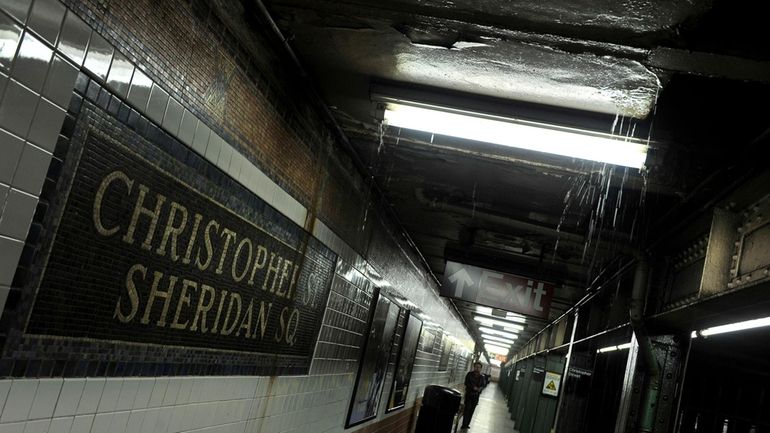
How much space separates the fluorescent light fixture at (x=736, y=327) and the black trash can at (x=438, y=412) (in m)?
6.16

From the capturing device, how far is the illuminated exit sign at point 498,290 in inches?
341

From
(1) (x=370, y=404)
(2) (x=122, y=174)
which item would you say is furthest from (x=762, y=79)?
(1) (x=370, y=404)

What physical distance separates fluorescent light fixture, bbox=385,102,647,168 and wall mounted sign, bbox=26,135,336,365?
4.72 ft

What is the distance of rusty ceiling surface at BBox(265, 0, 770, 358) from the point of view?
10.0ft

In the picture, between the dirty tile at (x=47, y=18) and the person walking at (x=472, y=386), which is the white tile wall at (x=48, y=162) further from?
the person walking at (x=472, y=386)

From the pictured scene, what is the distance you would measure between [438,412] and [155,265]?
8.30m

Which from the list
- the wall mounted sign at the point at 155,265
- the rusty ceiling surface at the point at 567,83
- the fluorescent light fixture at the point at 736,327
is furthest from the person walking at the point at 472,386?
the wall mounted sign at the point at 155,265

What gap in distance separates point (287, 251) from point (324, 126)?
1.31m

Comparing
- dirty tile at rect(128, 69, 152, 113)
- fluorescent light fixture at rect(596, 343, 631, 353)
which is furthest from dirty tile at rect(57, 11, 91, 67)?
fluorescent light fixture at rect(596, 343, 631, 353)

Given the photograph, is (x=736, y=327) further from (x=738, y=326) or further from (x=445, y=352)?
(x=445, y=352)

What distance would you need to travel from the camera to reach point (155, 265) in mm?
3215

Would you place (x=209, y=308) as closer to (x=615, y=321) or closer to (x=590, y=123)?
(x=590, y=123)

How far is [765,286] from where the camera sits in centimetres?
315

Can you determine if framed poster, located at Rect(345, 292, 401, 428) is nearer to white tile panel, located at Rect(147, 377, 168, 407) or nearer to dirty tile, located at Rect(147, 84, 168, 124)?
white tile panel, located at Rect(147, 377, 168, 407)
